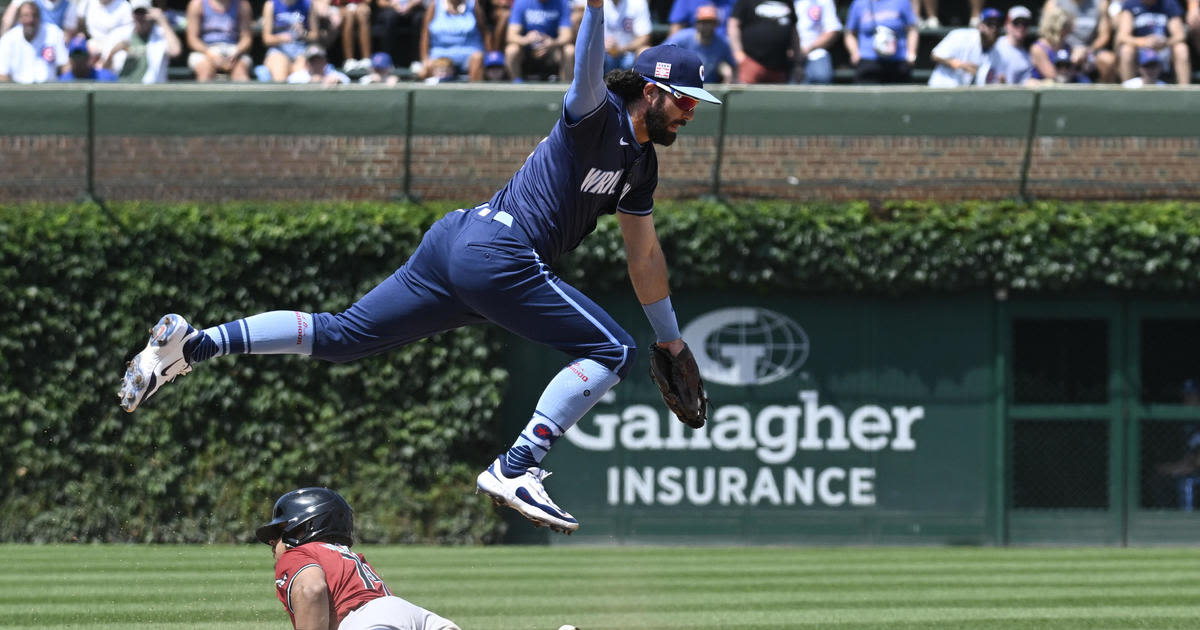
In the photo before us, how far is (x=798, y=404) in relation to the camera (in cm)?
1644

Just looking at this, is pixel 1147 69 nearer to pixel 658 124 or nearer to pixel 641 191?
pixel 641 191

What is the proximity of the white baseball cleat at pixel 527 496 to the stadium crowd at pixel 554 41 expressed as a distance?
10.7m

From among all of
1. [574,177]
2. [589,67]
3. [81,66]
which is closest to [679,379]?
[574,177]

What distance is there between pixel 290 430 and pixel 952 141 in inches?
291

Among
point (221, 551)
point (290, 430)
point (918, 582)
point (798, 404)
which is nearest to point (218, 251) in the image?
point (290, 430)

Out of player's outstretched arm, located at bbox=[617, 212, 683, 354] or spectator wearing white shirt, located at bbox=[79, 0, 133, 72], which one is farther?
spectator wearing white shirt, located at bbox=[79, 0, 133, 72]

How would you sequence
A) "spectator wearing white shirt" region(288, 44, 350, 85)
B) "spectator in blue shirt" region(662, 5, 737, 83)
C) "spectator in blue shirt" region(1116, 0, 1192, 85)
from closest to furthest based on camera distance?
"spectator in blue shirt" region(662, 5, 737, 83) < "spectator wearing white shirt" region(288, 44, 350, 85) < "spectator in blue shirt" region(1116, 0, 1192, 85)

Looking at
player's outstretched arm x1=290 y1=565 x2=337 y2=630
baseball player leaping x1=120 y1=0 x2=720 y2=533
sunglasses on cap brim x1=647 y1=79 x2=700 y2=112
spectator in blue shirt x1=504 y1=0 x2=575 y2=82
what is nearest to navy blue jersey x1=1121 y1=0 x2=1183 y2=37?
spectator in blue shirt x1=504 y1=0 x2=575 y2=82

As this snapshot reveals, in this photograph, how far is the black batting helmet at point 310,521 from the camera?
588 cm

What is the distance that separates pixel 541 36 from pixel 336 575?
36.6 ft

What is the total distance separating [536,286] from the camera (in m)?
5.73

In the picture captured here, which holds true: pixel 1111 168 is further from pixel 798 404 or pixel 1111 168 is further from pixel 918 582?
pixel 918 582

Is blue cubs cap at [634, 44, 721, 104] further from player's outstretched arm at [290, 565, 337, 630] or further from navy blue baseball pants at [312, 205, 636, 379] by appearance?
player's outstretched arm at [290, 565, 337, 630]

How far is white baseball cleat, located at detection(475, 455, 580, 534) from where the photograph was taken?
567cm
